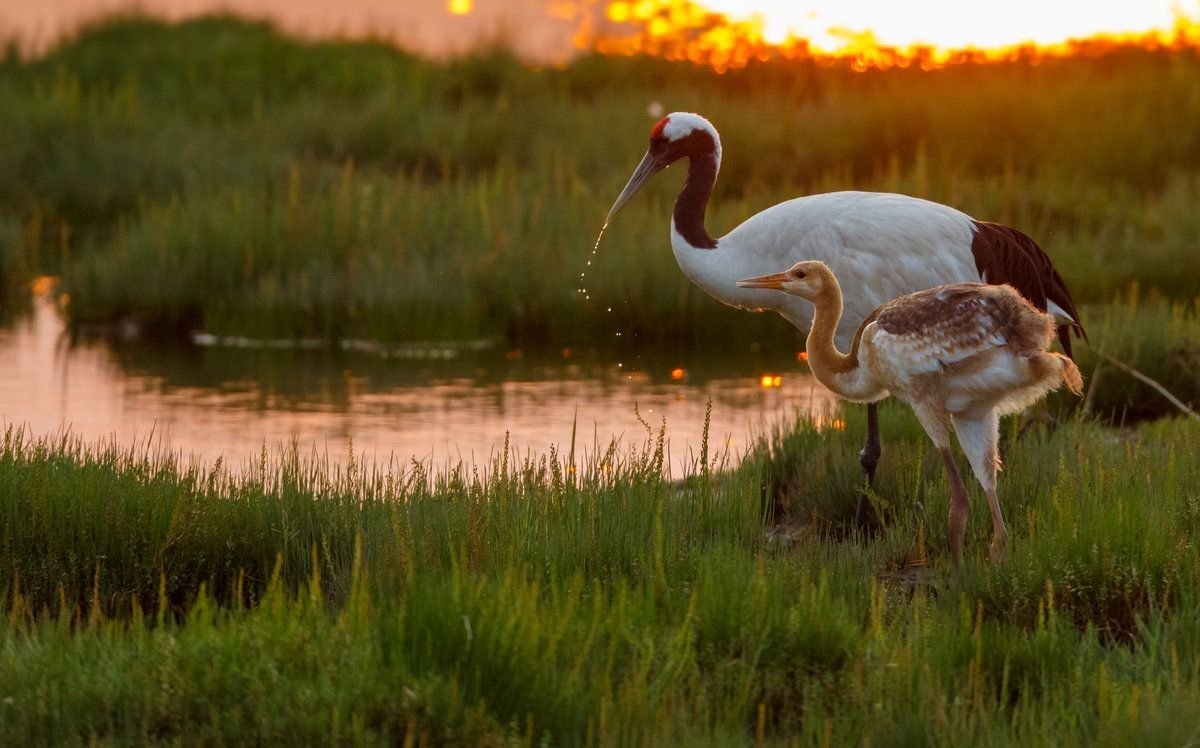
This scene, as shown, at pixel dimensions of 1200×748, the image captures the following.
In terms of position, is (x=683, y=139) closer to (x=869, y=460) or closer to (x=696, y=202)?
(x=696, y=202)

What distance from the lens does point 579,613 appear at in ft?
15.7

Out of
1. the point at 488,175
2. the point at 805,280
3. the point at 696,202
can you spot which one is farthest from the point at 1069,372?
the point at 488,175

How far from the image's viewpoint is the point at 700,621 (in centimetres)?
465

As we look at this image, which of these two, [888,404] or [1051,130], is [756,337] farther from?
[1051,130]

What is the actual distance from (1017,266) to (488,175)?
9.11 m

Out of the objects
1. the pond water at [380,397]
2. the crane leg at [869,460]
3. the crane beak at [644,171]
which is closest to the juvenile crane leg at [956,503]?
the crane leg at [869,460]

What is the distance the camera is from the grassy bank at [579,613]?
4047mm

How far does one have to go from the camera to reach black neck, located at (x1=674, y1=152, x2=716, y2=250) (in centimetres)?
776

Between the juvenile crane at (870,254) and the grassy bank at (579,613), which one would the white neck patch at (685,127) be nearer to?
the juvenile crane at (870,254)

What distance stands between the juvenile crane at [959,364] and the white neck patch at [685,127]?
6.74 ft

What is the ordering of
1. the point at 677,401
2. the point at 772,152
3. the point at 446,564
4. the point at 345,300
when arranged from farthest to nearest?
the point at 772,152 → the point at 345,300 → the point at 677,401 → the point at 446,564

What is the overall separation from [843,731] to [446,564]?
5.23ft

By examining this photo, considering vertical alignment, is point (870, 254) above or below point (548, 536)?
above

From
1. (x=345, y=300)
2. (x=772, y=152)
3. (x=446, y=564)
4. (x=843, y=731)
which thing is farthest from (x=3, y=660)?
(x=772, y=152)
